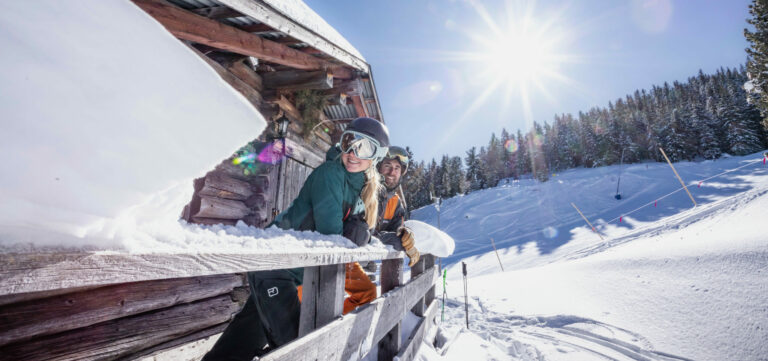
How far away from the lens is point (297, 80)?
4.73 m

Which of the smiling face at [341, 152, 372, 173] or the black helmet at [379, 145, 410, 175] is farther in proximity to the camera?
the black helmet at [379, 145, 410, 175]

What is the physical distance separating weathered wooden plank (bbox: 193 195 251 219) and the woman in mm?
2358

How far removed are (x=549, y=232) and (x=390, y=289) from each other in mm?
28764

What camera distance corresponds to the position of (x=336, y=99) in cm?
549

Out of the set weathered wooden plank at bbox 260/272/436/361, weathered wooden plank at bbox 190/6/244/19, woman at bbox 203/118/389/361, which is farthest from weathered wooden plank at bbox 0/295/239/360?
weathered wooden plank at bbox 190/6/244/19

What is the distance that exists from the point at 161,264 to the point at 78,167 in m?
0.26

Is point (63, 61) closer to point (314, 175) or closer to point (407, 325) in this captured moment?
point (314, 175)

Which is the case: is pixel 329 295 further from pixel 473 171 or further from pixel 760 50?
pixel 473 171

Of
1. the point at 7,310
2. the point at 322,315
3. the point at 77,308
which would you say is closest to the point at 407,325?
the point at 322,315

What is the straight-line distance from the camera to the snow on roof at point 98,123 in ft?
1.48

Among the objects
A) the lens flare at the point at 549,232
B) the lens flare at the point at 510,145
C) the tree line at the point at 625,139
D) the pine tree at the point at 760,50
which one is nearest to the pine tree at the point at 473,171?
the tree line at the point at 625,139

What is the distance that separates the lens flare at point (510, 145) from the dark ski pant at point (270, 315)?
83.3m

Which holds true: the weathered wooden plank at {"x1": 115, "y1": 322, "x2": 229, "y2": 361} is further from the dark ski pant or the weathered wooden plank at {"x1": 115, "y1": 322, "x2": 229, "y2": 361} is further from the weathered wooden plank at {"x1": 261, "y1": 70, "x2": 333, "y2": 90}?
the weathered wooden plank at {"x1": 261, "y1": 70, "x2": 333, "y2": 90}

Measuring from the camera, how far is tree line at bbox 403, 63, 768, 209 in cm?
5234
